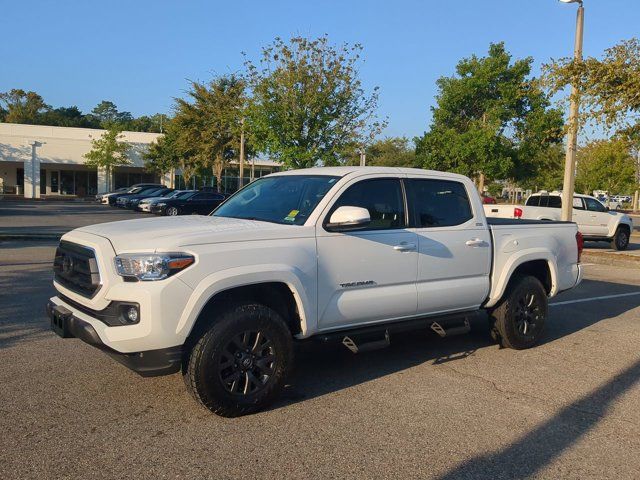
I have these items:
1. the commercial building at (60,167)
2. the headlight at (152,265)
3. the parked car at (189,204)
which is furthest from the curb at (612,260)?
the commercial building at (60,167)

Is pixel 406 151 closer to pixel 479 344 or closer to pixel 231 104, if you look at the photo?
pixel 231 104

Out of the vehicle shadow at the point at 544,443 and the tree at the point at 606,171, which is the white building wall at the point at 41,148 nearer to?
the tree at the point at 606,171

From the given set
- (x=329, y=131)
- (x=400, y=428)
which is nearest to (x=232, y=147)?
(x=329, y=131)

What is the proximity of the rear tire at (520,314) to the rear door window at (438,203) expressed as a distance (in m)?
1.04

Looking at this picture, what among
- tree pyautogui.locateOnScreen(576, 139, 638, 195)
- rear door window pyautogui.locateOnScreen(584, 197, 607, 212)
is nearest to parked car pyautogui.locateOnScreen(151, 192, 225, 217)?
rear door window pyautogui.locateOnScreen(584, 197, 607, 212)

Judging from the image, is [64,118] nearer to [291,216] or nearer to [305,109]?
[305,109]

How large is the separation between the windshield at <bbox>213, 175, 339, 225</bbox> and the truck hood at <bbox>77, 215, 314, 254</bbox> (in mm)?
228

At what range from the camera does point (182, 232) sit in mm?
4254

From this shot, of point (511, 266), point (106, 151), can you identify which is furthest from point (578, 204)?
point (106, 151)

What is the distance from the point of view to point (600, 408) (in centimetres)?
469

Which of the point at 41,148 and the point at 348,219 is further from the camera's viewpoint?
the point at 41,148

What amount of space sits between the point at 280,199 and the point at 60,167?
52.3 meters

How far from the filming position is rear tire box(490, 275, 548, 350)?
20.2 ft

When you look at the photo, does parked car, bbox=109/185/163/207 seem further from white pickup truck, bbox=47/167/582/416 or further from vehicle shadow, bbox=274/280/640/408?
white pickup truck, bbox=47/167/582/416
